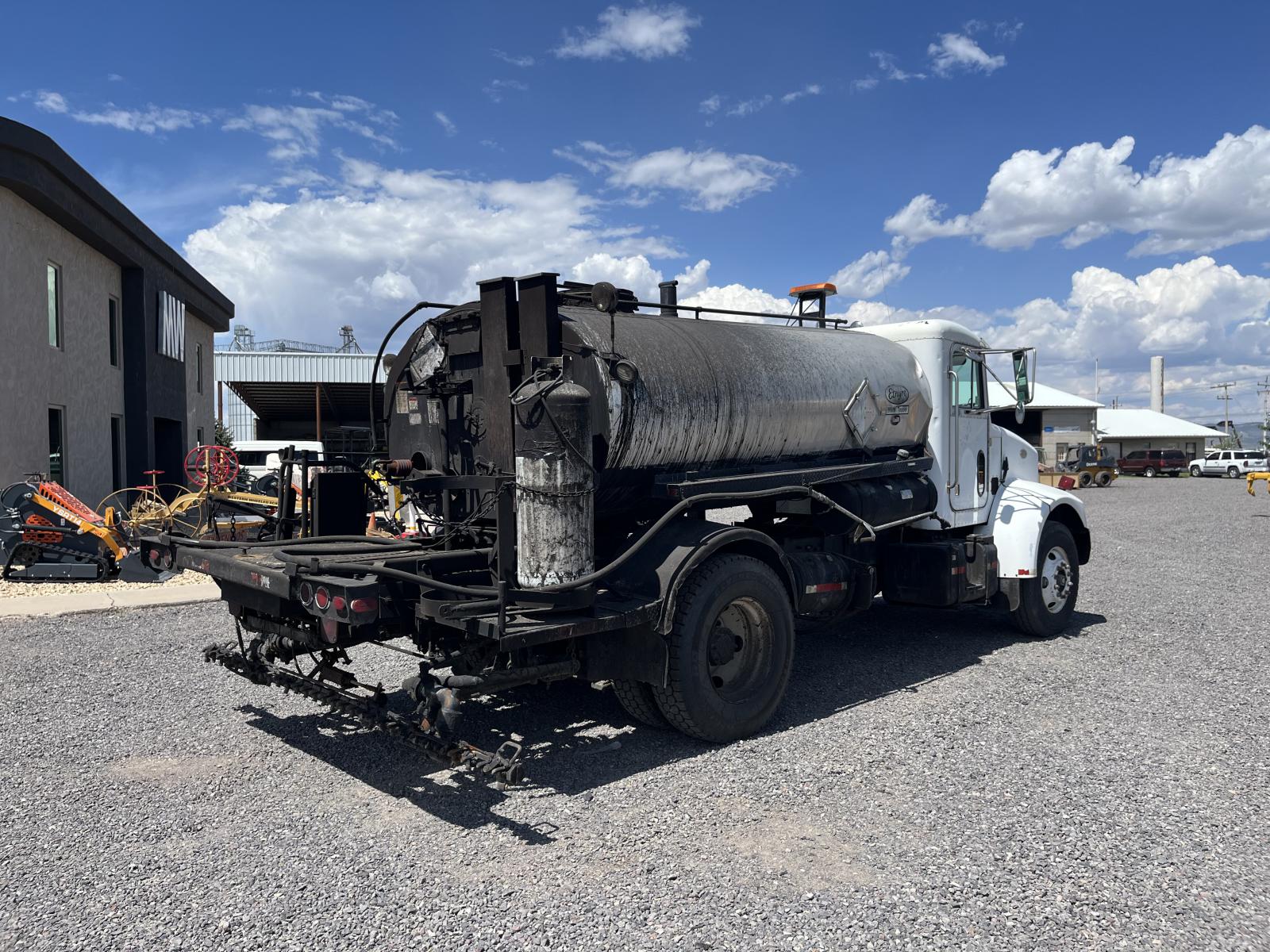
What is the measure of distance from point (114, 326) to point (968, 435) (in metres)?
17.7

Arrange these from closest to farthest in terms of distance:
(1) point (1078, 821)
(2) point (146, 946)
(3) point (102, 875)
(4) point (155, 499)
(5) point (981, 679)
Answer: (2) point (146, 946) < (3) point (102, 875) < (1) point (1078, 821) < (5) point (981, 679) < (4) point (155, 499)

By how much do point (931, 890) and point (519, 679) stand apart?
2.20 metres

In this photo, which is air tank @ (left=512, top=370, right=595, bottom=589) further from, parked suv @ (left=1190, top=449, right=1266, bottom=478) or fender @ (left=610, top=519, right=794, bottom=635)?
parked suv @ (left=1190, top=449, right=1266, bottom=478)

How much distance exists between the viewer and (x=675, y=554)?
220 inches

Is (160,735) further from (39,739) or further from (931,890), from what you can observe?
(931,890)

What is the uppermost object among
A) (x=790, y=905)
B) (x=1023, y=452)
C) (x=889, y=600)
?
(x=1023, y=452)

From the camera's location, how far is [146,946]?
3.45 m

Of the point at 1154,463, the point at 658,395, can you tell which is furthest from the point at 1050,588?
the point at 1154,463

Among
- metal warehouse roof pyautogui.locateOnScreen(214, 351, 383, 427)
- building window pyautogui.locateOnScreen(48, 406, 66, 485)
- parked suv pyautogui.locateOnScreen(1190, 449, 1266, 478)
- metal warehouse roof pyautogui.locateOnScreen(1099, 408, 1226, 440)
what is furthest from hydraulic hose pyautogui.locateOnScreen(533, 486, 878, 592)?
metal warehouse roof pyautogui.locateOnScreen(1099, 408, 1226, 440)

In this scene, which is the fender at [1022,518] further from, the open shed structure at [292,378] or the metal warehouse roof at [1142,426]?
the metal warehouse roof at [1142,426]

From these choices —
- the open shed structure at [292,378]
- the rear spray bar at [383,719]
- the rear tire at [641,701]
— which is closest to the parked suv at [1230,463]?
the open shed structure at [292,378]

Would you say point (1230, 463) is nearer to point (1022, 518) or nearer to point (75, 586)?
point (1022, 518)

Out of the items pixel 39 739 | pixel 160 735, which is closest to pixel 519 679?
pixel 160 735

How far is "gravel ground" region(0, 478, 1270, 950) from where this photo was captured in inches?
142
